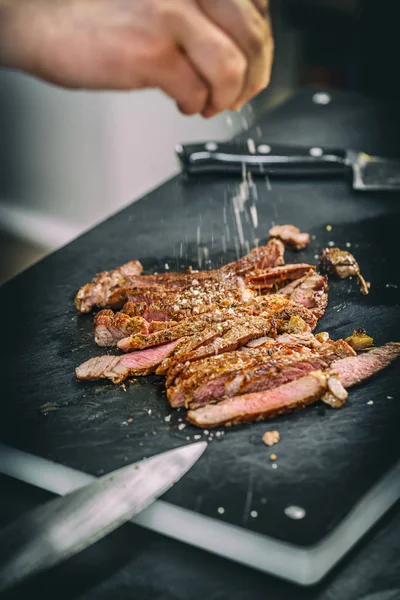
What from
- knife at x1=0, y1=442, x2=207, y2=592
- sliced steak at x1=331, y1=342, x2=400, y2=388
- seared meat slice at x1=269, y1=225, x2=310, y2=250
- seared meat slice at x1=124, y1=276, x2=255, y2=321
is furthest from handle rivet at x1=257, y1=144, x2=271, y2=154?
knife at x1=0, y1=442, x2=207, y2=592

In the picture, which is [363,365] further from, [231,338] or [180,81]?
[180,81]

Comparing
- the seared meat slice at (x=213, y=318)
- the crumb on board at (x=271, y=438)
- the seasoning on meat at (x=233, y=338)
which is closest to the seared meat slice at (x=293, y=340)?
the seasoning on meat at (x=233, y=338)

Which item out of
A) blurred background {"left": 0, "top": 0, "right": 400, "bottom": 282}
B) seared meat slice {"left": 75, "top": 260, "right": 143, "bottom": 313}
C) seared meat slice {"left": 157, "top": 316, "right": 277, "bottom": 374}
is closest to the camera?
seared meat slice {"left": 157, "top": 316, "right": 277, "bottom": 374}

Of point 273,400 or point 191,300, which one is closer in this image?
point 273,400

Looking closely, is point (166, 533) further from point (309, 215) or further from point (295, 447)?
point (309, 215)

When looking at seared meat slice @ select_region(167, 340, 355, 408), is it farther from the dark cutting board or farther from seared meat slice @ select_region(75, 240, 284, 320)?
seared meat slice @ select_region(75, 240, 284, 320)

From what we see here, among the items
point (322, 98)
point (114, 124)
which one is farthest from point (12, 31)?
point (114, 124)

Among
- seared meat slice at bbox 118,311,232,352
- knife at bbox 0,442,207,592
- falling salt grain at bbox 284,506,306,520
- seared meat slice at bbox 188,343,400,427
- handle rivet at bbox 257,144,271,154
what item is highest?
handle rivet at bbox 257,144,271,154
